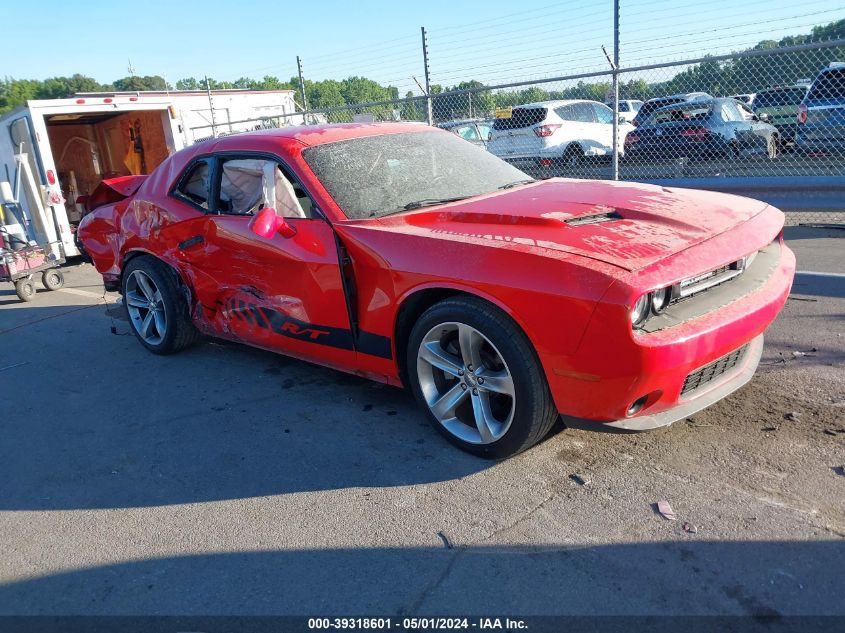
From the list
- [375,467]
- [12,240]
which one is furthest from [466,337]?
[12,240]

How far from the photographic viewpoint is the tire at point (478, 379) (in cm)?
302

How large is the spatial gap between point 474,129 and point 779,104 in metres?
6.96

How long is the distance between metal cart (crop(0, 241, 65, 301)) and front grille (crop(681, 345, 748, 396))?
25.6 ft

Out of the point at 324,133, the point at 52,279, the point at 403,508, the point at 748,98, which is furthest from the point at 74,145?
the point at 748,98

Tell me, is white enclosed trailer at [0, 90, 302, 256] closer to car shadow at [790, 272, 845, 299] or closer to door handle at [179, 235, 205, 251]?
door handle at [179, 235, 205, 251]

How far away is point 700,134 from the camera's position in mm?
11789

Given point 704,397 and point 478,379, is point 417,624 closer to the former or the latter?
point 478,379

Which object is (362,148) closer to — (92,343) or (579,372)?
(579,372)

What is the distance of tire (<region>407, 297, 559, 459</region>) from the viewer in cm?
302

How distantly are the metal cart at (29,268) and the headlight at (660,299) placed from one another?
7.69 meters

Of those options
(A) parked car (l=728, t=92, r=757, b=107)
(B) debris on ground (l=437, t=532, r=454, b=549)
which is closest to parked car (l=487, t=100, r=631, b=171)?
(A) parked car (l=728, t=92, r=757, b=107)

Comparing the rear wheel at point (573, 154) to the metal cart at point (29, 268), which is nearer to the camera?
the metal cart at point (29, 268)

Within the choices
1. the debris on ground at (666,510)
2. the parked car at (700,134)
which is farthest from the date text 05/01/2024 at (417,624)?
the parked car at (700,134)

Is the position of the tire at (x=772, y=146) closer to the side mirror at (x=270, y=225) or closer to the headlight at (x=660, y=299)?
the headlight at (x=660, y=299)
